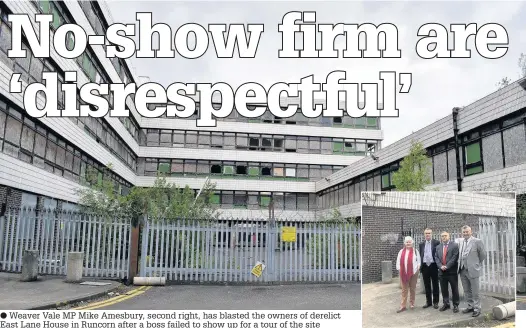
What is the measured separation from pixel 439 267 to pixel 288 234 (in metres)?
6.61

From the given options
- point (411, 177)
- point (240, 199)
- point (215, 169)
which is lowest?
point (411, 177)

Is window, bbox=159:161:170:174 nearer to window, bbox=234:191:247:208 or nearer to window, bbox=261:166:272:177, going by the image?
window, bbox=234:191:247:208

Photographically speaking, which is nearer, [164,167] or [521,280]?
[521,280]

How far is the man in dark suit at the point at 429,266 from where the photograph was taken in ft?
19.6

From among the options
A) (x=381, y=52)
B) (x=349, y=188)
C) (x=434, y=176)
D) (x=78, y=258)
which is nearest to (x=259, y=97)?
(x=381, y=52)

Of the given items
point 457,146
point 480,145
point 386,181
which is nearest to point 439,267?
point 480,145

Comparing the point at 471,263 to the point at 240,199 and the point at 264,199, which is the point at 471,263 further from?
the point at 240,199

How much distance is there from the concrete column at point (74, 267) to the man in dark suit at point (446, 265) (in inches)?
338

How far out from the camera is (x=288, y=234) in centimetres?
1239

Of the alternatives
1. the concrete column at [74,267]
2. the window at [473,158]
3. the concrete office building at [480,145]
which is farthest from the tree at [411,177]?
the concrete column at [74,267]

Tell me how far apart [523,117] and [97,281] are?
1385 cm

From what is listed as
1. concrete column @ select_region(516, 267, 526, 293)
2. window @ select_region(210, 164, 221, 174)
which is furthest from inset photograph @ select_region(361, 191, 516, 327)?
window @ select_region(210, 164, 221, 174)

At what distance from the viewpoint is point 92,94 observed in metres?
8.19

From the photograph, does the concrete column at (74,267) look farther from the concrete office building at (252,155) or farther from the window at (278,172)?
the window at (278,172)
